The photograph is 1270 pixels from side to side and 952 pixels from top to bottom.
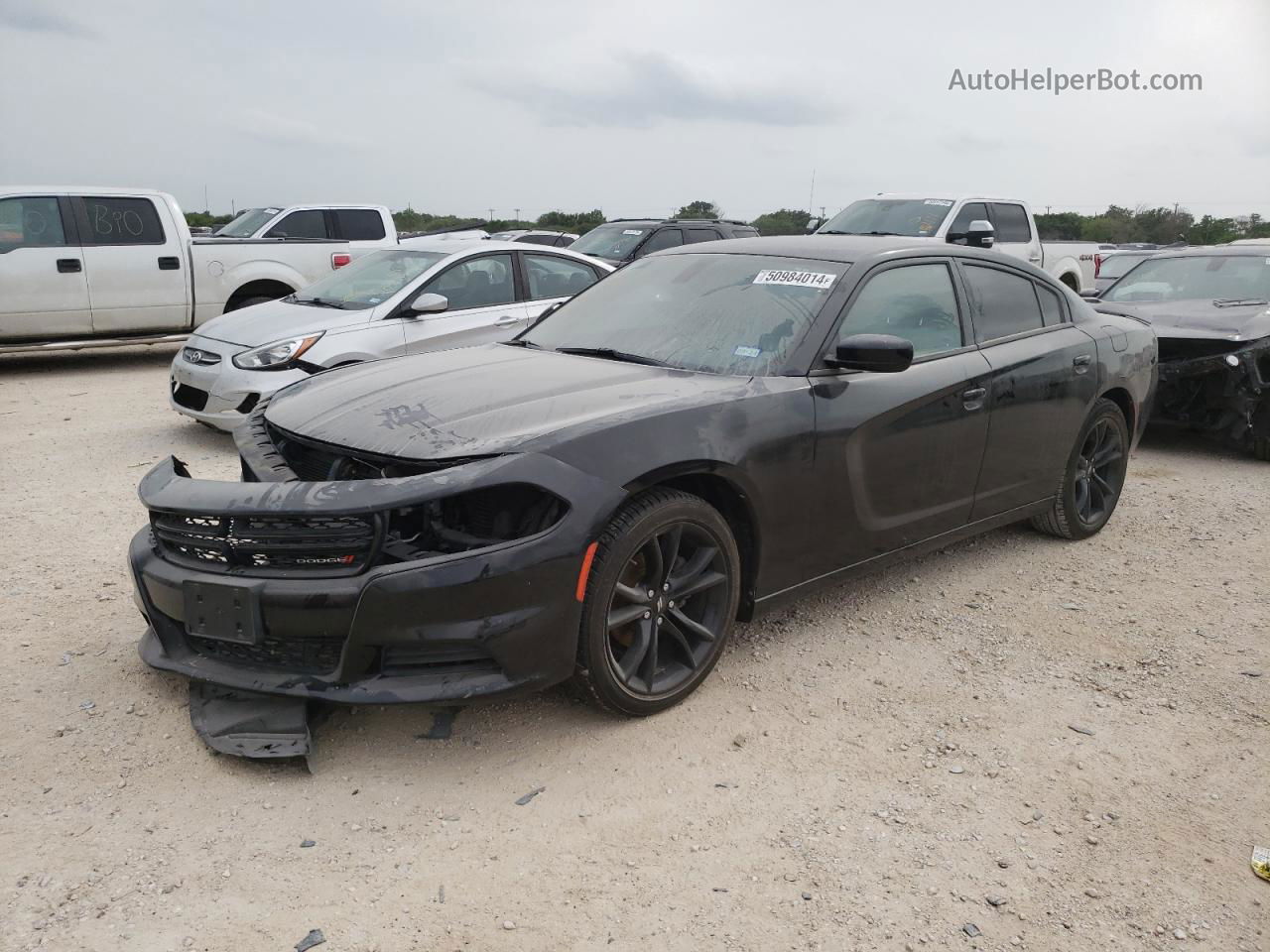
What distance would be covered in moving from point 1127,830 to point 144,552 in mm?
3157

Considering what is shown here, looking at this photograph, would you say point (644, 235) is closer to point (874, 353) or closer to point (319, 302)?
point (319, 302)

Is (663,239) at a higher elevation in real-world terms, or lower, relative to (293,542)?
higher

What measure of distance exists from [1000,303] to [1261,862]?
8.83 ft

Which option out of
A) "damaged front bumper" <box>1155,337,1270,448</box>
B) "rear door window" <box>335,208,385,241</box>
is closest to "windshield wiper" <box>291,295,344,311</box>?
"rear door window" <box>335,208,385,241</box>

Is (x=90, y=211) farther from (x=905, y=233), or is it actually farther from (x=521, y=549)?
(x=521, y=549)

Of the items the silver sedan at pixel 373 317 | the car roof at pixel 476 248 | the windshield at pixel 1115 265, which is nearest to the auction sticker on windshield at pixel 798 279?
the silver sedan at pixel 373 317

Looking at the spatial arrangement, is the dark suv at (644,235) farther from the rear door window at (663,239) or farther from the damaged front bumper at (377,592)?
the damaged front bumper at (377,592)

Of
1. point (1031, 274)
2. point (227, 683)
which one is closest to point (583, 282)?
point (1031, 274)

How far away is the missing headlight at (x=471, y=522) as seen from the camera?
302cm

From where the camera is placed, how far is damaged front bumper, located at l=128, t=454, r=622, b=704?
288 cm

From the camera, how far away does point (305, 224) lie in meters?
13.3

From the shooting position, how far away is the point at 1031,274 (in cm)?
504

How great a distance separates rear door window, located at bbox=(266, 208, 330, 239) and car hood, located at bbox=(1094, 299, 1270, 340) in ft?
31.7

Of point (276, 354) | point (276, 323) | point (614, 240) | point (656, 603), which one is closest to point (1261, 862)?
point (656, 603)
